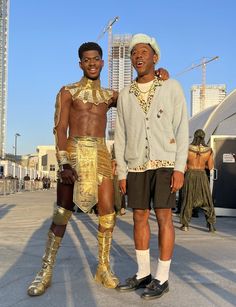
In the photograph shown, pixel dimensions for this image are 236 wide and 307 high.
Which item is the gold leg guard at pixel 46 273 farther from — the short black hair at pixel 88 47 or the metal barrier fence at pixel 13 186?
the metal barrier fence at pixel 13 186

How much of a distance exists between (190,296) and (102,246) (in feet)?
2.97

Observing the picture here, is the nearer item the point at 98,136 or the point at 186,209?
the point at 98,136

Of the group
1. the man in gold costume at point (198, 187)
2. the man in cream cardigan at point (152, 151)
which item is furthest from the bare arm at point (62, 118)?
the man in gold costume at point (198, 187)

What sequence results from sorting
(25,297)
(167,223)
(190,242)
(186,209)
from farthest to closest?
(186,209) → (190,242) → (167,223) → (25,297)

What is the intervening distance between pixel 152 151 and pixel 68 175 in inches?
28.3

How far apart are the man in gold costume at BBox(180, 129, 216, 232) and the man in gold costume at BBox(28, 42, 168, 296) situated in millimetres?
4385

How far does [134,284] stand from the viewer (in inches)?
148

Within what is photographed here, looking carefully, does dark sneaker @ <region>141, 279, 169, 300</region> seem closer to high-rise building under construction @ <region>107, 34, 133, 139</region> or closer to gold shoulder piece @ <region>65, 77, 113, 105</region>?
gold shoulder piece @ <region>65, 77, 113, 105</region>

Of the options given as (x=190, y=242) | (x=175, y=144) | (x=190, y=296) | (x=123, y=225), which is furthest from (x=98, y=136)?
(x=123, y=225)

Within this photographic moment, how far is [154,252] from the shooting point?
18.5 feet

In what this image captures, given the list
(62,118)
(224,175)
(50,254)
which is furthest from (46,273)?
(224,175)

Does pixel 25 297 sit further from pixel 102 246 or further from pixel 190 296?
pixel 190 296

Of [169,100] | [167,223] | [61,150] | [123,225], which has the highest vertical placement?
[169,100]

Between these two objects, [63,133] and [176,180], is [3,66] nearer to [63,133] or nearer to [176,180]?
[63,133]
